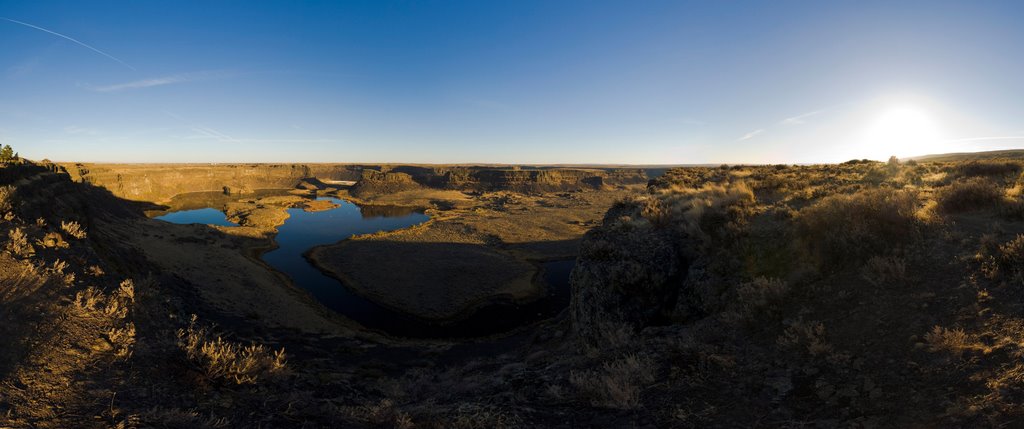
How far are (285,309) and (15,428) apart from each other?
25334mm

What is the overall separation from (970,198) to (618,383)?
1289 centimetres

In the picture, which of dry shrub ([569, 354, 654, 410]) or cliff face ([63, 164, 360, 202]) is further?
cliff face ([63, 164, 360, 202])

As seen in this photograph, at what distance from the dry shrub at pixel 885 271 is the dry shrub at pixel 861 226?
883 millimetres

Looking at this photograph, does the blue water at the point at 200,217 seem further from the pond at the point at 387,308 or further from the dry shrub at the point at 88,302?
A: the dry shrub at the point at 88,302

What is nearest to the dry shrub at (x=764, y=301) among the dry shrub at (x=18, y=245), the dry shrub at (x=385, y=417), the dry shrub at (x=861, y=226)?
the dry shrub at (x=861, y=226)

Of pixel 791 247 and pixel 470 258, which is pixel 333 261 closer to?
pixel 470 258

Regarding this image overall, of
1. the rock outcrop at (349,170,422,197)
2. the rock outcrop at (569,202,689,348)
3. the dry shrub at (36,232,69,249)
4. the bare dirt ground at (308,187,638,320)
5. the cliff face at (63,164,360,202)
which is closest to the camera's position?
the dry shrub at (36,232,69,249)

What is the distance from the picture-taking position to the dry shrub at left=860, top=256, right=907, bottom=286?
8102 mm

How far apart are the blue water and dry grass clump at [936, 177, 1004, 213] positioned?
278 feet

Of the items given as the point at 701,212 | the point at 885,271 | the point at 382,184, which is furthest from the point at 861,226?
the point at 382,184

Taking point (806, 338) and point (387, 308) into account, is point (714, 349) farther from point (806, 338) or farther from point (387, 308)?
point (387, 308)

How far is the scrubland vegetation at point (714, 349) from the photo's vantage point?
5.75 meters

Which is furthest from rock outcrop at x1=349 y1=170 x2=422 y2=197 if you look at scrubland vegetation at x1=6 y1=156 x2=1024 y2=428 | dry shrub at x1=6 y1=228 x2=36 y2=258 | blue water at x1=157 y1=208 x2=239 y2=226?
scrubland vegetation at x1=6 y1=156 x2=1024 y2=428

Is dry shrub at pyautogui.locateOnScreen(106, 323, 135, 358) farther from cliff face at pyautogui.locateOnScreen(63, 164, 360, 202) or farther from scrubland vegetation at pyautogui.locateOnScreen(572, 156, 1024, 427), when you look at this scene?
cliff face at pyautogui.locateOnScreen(63, 164, 360, 202)
